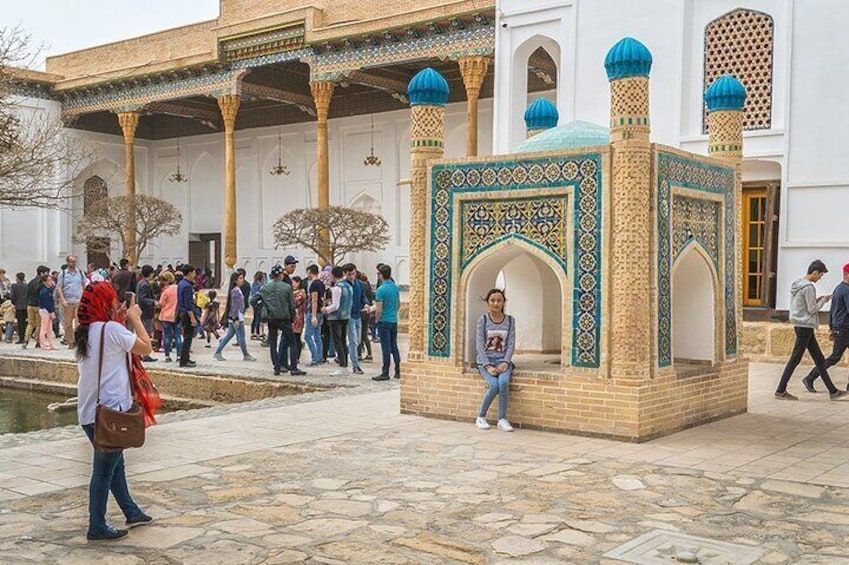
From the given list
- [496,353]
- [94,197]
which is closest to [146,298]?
[496,353]

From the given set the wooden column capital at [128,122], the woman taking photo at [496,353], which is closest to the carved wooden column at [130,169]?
the wooden column capital at [128,122]

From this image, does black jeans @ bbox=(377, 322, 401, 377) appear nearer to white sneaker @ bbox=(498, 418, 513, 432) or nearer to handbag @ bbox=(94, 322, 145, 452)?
white sneaker @ bbox=(498, 418, 513, 432)

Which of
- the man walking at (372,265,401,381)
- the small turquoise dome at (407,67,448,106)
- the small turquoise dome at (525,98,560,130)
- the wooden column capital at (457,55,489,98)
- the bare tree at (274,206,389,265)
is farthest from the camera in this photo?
the bare tree at (274,206,389,265)

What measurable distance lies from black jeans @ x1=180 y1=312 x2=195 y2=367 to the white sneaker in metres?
6.22

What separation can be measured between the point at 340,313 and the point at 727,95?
581cm

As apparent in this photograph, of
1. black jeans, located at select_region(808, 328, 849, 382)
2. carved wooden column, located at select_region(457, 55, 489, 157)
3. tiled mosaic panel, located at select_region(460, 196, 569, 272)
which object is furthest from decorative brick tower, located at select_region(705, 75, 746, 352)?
carved wooden column, located at select_region(457, 55, 489, 157)

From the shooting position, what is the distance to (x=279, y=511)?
5.32m

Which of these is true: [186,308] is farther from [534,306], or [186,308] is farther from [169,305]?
[534,306]

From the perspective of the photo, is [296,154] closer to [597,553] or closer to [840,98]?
[840,98]

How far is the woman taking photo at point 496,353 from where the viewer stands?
26.4 ft

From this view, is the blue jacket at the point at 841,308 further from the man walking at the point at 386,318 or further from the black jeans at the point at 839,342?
the man walking at the point at 386,318

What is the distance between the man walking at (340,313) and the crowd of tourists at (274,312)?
0.01 m

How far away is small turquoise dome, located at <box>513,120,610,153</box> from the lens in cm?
861

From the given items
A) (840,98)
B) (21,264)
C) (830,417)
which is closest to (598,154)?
(830,417)
